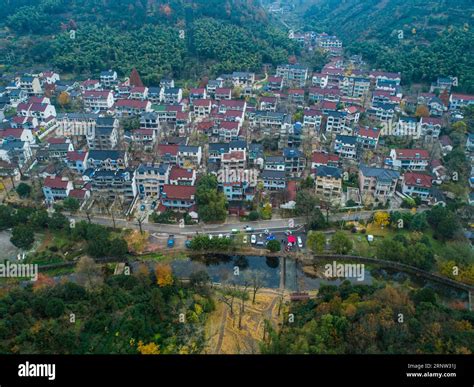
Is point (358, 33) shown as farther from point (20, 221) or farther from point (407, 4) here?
point (20, 221)

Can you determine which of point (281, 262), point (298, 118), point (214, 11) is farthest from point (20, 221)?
point (214, 11)

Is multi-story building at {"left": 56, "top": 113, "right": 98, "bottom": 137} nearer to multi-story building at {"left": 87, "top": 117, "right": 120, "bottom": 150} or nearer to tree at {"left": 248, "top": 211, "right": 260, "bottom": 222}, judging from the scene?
multi-story building at {"left": 87, "top": 117, "right": 120, "bottom": 150}

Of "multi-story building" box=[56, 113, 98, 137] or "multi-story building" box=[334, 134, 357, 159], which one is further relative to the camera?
"multi-story building" box=[56, 113, 98, 137]

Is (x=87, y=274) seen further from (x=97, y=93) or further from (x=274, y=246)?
(x=97, y=93)

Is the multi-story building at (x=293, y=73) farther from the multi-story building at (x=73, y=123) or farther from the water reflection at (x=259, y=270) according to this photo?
the water reflection at (x=259, y=270)

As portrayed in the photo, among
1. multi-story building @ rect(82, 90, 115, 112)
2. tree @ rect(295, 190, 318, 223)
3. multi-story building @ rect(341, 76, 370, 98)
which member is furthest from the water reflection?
multi-story building @ rect(341, 76, 370, 98)

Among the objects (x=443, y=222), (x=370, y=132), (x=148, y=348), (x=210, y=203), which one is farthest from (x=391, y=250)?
(x=148, y=348)

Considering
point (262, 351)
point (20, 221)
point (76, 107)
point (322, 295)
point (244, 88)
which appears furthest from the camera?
point (244, 88)
